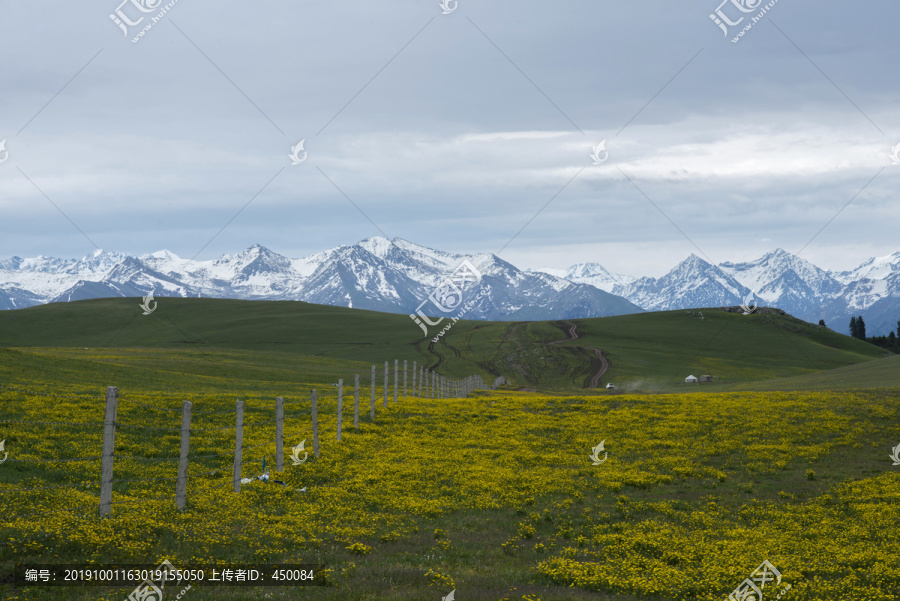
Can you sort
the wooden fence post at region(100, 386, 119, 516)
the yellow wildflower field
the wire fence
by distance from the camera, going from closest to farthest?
the yellow wildflower field → the wooden fence post at region(100, 386, 119, 516) → the wire fence

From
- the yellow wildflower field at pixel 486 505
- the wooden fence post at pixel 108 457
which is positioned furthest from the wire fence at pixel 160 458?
the yellow wildflower field at pixel 486 505

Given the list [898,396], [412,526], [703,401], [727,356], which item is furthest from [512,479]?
[727,356]

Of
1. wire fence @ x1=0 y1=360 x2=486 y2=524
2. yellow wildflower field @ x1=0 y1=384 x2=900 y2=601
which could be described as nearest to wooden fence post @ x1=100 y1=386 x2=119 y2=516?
wire fence @ x1=0 y1=360 x2=486 y2=524

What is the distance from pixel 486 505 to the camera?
74.3 feet

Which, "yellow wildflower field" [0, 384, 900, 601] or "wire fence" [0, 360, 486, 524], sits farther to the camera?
"wire fence" [0, 360, 486, 524]

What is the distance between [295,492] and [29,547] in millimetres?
9261

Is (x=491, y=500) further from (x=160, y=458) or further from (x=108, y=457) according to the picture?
(x=160, y=458)

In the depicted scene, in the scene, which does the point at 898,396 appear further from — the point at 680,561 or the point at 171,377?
the point at 171,377

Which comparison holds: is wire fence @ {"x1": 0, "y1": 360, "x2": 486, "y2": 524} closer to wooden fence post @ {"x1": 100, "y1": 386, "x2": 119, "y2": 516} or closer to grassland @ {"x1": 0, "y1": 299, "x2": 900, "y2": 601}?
wooden fence post @ {"x1": 100, "y1": 386, "x2": 119, "y2": 516}

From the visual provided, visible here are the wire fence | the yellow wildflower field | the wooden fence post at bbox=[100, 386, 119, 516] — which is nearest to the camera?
the yellow wildflower field

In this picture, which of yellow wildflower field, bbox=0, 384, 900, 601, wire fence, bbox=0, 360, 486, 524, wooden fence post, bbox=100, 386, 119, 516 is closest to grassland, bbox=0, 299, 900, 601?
yellow wildflower field, bbox=0, 384, 900, 601

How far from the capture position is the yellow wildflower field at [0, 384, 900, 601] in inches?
595

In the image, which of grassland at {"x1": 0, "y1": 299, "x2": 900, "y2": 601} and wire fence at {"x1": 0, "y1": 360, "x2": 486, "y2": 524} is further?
wire fence at {"x1": 0, "y1": 360, "x2": 486, "y2": 524}

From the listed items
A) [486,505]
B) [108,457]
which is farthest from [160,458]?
[486,505]
